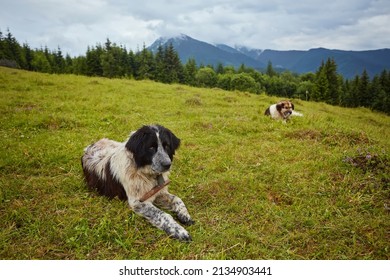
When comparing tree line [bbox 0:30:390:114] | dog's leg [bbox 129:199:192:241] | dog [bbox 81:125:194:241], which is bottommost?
dog's leg [bbox 129:199:192:241]

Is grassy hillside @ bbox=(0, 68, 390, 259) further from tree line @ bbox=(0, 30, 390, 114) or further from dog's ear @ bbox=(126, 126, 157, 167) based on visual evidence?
tree line @ bbox=(0, 30, 390, 114)

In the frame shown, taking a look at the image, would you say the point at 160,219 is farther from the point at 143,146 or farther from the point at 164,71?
the point at 164,71

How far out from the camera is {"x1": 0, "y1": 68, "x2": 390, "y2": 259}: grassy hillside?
3.49 meters

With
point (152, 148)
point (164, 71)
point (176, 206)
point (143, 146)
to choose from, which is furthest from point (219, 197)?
point (164, 71)

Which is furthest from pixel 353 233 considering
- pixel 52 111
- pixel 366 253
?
pixel 52 111

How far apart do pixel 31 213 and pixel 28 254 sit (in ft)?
3.08

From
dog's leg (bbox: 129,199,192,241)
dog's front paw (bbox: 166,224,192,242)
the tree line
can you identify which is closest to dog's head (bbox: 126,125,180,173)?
dog's leg (bbox: 129,199,192,241)

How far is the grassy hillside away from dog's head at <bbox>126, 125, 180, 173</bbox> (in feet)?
2.68

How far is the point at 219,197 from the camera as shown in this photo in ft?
15.6

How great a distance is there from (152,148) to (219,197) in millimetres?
1528

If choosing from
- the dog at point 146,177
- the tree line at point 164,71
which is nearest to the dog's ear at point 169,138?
the dog at point 146,177

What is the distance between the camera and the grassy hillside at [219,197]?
349 cm

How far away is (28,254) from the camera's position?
330 cm
